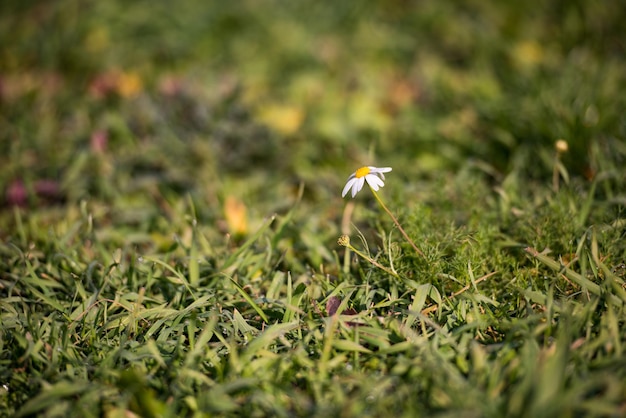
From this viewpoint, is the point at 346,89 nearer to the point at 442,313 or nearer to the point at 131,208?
the point at 131,208

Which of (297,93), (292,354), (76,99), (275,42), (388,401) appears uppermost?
(76,99)

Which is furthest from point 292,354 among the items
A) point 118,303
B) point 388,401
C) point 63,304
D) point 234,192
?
point 234,192

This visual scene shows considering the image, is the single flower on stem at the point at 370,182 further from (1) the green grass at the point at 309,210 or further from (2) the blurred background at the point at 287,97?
(2) the blurred background at the point at 287,97

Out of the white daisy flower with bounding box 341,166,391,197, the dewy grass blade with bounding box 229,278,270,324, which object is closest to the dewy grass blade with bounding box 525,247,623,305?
the white daisy flower with bounding box 341,166,391,197

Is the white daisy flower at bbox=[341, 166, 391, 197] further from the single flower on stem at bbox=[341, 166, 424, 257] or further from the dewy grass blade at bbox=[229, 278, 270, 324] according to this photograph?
the dewy grass blade at bbox=[229, 278, 270, 324]

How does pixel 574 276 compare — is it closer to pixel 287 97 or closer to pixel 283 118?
pixel 283 118

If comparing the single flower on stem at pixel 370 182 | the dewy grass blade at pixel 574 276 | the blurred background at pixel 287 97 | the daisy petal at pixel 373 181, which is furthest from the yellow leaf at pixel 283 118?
the dewy grass blade at pixel 574 276
